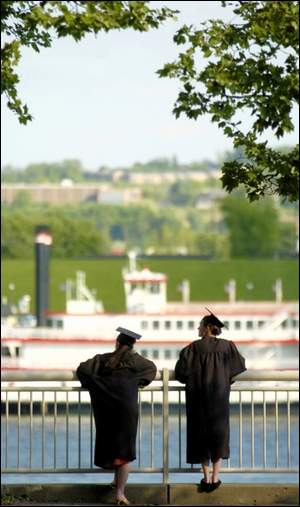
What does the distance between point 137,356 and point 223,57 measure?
8.13ft

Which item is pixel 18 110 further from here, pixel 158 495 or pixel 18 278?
pixel 18 278

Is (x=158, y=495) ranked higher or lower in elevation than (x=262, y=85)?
lower

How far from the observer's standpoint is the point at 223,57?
46.1 feet

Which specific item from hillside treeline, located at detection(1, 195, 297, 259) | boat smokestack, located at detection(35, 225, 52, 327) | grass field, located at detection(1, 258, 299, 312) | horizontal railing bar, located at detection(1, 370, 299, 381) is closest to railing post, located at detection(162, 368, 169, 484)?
horizontal railing bar, located at detection(1, 370, 299, 381)

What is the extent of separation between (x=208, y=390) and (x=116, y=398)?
0.75m

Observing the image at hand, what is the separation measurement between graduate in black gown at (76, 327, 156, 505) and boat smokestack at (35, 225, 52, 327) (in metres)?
60.5

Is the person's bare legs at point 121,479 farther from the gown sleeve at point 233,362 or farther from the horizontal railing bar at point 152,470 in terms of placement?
the gown sleeve at point 233,362

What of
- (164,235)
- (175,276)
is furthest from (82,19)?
(164,235)

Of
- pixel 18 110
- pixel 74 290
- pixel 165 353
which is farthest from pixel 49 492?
pixel 74 290

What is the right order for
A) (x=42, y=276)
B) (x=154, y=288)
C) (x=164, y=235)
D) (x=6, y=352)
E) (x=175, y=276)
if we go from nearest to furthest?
(x=6, y=352)
(x=154, y=288)
(x=42, y=276)
(x=175, y=276)
(x=164, y=235)

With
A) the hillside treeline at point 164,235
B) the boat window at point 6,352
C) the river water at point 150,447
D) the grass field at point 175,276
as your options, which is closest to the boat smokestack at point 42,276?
the boat window at point 6,352

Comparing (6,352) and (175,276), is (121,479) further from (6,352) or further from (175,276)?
(175,276)

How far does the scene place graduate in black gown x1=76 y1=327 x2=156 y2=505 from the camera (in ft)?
46.0

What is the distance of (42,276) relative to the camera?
7706cm
